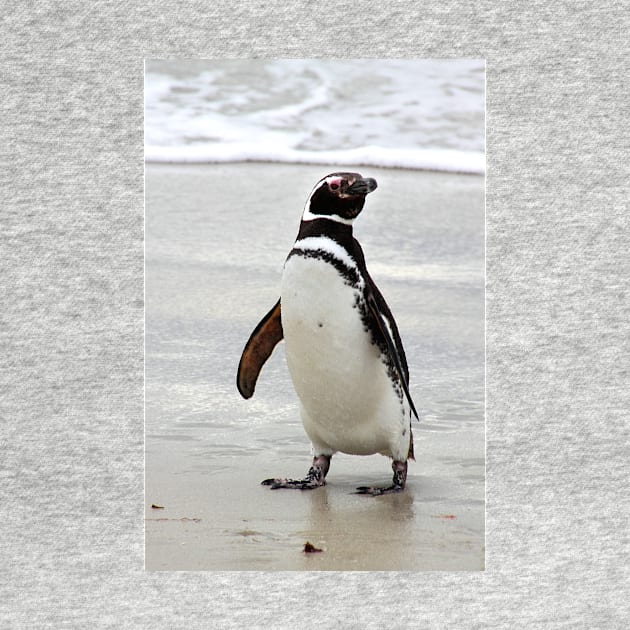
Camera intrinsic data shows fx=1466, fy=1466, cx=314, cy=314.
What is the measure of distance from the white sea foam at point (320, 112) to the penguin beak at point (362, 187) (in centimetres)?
21

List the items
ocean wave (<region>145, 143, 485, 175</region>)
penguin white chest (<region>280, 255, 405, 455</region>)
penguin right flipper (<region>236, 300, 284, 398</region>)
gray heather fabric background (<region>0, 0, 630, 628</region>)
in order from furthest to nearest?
ocean wave (<region>145, 143, 485, 175</region>) → penguin right flipper (<region>236, 300, 284, 398</region>) → penguin white chest (<region>280, 255, 405, 455</region>) → gray heather fabric background (<region>0, 0, 630, 628</region>)

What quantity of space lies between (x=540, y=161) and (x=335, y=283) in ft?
1.35

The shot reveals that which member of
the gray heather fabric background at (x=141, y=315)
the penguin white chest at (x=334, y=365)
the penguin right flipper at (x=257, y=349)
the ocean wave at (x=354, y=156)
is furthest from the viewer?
the ocean wave at (x=354, y=156)

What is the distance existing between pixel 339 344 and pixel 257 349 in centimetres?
18

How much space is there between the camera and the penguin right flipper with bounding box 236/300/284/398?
8.84 feet

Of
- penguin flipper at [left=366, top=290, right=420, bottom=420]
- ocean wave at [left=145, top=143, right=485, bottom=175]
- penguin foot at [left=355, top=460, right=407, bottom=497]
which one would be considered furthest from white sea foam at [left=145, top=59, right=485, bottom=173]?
penguin foot at [left=355, top=460, right=407, bottom=497]

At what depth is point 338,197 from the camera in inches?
100

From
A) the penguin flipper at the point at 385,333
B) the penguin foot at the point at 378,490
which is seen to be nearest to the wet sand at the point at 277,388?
the penguin foot at the point at 378,490

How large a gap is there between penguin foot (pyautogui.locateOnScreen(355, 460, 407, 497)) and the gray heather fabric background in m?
0.18

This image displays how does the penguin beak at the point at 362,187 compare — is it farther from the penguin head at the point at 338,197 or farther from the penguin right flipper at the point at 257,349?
the penguin right flipper at the point at 257,349

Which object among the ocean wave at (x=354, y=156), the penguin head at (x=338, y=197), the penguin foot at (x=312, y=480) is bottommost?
the penguin foot at (x=312, y=480)

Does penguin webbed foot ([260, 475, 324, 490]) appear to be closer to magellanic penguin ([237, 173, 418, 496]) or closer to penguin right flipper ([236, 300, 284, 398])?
magellanic penguin ([237, 173, 418, 496])

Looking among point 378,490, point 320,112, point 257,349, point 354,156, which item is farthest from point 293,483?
point 320,112

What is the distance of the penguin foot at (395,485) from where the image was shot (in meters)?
2.61
